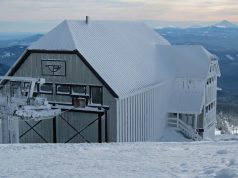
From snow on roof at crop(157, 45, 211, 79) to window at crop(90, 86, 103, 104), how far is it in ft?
28.0

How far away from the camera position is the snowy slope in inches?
355

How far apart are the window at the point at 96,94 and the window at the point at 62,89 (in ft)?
4.89

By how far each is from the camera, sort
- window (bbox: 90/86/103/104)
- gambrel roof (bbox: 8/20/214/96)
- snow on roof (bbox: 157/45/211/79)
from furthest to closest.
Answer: snow on roof (bbox: 157/45/211/79)
gambrel roof (bbox: 8/20/214/96)
window (bbox: 90/86/103/104)

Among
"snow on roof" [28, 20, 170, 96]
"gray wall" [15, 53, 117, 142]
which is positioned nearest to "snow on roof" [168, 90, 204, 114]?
"snow on roof" [28, 20, 170, 96]

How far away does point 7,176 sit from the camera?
9000 mm

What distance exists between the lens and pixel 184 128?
2802 centimetres

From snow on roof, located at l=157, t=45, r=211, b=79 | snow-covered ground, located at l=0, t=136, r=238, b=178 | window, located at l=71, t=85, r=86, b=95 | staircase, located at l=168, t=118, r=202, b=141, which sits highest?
snow on roof, located at l=157, t=45, r=211, b=79

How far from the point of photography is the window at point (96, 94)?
74.9ft

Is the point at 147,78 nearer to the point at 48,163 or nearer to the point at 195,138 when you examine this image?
the point at 195,138

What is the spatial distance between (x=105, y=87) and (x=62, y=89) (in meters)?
2.84

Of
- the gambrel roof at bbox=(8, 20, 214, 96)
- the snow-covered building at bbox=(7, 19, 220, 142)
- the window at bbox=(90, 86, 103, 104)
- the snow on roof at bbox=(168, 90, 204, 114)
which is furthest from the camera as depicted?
the snow on roof at bbox=(168, 90, 204, 114)

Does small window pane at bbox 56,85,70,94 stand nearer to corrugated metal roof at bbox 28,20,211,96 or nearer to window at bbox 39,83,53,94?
window at bbox 39,83,53,94

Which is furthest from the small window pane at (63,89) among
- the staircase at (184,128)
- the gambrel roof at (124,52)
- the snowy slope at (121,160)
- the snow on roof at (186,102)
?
the snowy slope at (121,160)

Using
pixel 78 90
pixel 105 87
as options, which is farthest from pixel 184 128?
pixel 78 90
